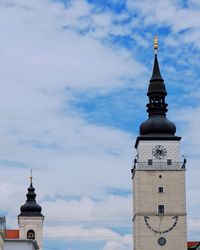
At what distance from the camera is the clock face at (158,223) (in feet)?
334

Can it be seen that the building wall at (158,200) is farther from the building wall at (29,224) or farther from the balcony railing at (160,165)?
the building wall at (29,224)

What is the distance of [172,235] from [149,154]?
26.5ft

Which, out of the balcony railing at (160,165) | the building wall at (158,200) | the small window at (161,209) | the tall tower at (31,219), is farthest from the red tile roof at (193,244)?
the tall tower at (31,219)

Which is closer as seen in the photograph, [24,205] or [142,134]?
[142,134]

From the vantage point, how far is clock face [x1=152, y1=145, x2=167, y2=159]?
104062 mm

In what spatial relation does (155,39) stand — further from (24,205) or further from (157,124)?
(24,205)

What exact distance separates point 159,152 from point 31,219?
31126 millimetres

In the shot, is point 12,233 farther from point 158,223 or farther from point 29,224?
point 158,223

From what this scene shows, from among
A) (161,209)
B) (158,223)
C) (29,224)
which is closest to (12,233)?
(29,224)

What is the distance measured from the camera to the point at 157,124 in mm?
104562

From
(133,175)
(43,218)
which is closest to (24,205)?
(43,218)

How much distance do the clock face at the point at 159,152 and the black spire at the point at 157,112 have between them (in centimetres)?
117

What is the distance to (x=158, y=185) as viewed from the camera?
4075 inches

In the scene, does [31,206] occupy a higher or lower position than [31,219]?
higher
